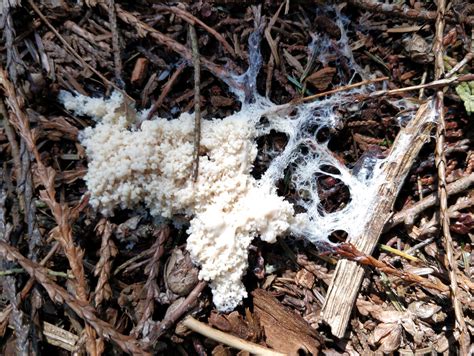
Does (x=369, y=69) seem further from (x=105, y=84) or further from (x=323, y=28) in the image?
(x=105, y=84)

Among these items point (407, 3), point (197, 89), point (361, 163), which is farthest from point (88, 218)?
point (407, 3)

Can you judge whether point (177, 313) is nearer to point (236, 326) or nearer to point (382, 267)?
point (236, 326)

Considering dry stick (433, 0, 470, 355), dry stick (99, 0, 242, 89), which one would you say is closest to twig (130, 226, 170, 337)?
dry stick (99, 0, 242, 89)

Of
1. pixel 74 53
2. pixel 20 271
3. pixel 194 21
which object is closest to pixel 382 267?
pixel 194 21

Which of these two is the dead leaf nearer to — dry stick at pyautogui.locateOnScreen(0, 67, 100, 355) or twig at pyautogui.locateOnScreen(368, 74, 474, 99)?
twig at pyautogui.locateOnScreen(368, 74, 474, 99)

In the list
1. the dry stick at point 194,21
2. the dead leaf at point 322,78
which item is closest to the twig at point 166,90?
the dry stick at point 194,21
